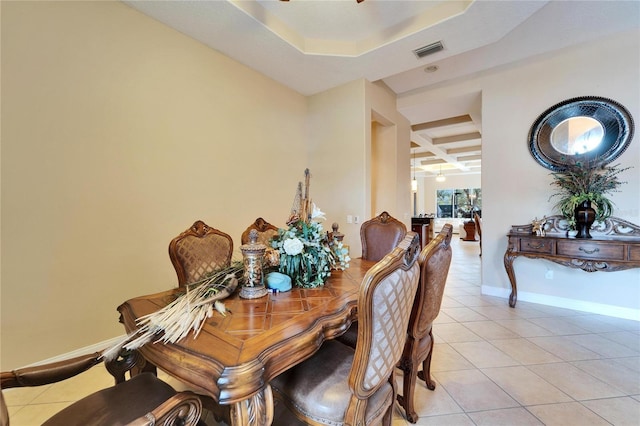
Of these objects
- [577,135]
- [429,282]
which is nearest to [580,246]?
[577,135]

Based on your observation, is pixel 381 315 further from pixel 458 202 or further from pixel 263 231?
pixel 458 202

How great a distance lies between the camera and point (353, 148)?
3.80 metres

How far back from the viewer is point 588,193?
9.39 feet

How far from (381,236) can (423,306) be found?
113cm

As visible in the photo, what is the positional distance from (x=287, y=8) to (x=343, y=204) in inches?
94.5

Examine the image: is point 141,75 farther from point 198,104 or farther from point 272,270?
point 272,270

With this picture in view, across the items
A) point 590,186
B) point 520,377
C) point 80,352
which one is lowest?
point 520,377

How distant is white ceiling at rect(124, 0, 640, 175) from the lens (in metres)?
2.48

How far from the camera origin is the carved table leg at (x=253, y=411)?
0.84m

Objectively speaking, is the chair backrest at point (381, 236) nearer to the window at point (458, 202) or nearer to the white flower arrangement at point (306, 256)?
the white flower arrangement at point (306, 256)

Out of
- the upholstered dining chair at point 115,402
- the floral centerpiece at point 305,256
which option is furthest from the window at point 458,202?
the upholstered dining chair at point 115,402

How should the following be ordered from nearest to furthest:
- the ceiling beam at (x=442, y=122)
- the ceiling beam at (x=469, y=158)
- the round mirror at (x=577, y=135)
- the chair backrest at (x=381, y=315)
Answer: the chair backrest at (x=381, y=315) → the round mirror at (x=577, y=135) → the ceiling beam at (x=442, y=122) → the ceiling beam at (x=469, y=158)

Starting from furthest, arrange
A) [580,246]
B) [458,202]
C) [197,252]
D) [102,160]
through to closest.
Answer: [458,202] → [580,246] → [102,160] → [197,252]

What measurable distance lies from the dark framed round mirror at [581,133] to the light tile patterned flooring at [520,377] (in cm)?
182
